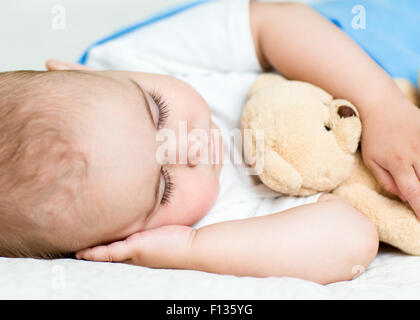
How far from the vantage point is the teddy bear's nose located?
0.85m

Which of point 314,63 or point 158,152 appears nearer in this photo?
point 158,152

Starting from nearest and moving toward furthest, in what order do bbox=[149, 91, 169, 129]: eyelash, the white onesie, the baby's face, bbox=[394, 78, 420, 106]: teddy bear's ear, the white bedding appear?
the white bedding → the baby's face → bbox=[149, 91, 169, 129]: eyelash → bbox=[394, 78, 420, 106]: teddy bear's ear → the white onesie

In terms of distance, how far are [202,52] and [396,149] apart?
553 millimetres

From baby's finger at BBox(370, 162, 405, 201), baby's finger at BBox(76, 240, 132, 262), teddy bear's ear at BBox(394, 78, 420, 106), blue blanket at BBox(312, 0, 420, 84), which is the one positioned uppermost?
blue blanket at BBox(312, 0, 420, 84)

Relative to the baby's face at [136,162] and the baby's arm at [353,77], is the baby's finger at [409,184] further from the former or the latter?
the baby's face at [136,162]

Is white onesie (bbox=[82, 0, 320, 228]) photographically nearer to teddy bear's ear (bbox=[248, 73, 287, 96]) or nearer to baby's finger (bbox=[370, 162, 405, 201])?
teddy bear's ear (bbox=[248, 73, 287, 96])

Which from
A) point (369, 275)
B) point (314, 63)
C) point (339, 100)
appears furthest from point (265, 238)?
point (314, 63)

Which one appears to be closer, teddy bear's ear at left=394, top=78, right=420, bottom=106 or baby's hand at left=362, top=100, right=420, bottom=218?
baby's hand at left=362, top=100, right=420, bottom=218

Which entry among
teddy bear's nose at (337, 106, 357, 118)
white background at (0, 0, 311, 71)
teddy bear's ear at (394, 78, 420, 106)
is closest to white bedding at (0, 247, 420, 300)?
teddy bear's nose at (337, 106, 357, 118)

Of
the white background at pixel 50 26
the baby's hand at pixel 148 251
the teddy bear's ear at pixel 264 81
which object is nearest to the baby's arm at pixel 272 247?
the baby's hand at pixel 148 251

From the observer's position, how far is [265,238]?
2.61 ft
